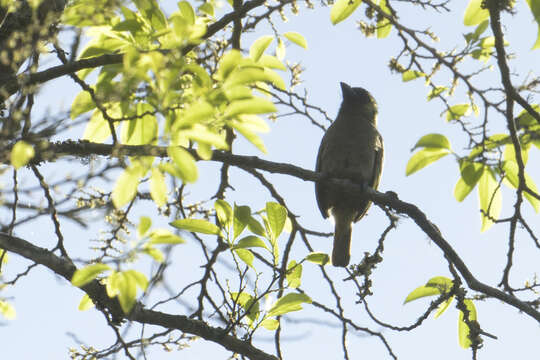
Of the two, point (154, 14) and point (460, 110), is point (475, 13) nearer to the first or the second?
point (460, 110)

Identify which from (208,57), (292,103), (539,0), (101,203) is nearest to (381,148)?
(292,103)

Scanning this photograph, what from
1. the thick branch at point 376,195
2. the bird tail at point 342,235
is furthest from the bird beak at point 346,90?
the thick branch at point 376,195

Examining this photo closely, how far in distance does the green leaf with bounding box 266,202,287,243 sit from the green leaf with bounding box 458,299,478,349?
0.87m

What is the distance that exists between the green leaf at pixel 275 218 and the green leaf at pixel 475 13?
3.90 feet

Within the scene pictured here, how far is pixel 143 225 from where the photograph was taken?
1517 millimetres

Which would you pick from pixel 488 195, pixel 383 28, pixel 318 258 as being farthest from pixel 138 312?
pixel 383 28

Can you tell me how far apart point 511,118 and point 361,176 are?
2.35m

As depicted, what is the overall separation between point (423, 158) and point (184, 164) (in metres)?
1.43

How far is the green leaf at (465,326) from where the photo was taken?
2.62 metres

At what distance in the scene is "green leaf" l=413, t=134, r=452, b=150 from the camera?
2.43 meters

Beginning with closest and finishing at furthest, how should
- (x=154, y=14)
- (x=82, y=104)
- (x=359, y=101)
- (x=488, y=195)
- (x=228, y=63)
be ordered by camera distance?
(x=228, y=63), (x=82, y=104), (x=154, y=14), (x=488, y=195), (x=359, y=101)

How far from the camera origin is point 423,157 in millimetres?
2551

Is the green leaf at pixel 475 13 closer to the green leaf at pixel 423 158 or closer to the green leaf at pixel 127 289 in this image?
the green leaf at pixel 423 158

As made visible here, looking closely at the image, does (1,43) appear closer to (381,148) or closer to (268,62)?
(268,62)
